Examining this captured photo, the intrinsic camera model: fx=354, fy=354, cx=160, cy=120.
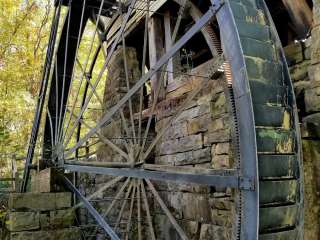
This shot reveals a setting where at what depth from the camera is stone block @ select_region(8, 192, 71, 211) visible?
4.64 meters

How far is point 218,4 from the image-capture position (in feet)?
7.87

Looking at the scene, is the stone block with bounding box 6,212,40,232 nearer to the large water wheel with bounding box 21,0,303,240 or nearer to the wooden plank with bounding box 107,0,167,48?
the large water wheel with bounding box 21,0,303,240

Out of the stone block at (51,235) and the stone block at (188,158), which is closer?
the stone block at (188,158)

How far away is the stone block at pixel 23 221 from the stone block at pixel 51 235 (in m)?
0.06

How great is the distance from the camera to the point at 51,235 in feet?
15.5

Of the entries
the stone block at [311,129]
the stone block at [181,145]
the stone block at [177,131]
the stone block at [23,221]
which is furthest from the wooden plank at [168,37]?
the stone block at [23,221]

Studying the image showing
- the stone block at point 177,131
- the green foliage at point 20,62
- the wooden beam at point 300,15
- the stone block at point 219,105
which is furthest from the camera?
the green foliage at point 20,62

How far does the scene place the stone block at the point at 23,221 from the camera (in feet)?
14.9

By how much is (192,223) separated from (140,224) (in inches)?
40.6

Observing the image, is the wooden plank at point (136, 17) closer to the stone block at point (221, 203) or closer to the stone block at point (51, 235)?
the stone block at point (221, 203)

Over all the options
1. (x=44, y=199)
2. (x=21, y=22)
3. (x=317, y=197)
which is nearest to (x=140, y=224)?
(x=44, y=199)

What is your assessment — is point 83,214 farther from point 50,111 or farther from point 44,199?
point 44,199

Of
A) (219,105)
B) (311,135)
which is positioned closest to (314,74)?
(311,135)

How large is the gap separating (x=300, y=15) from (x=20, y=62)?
9.29 metres
